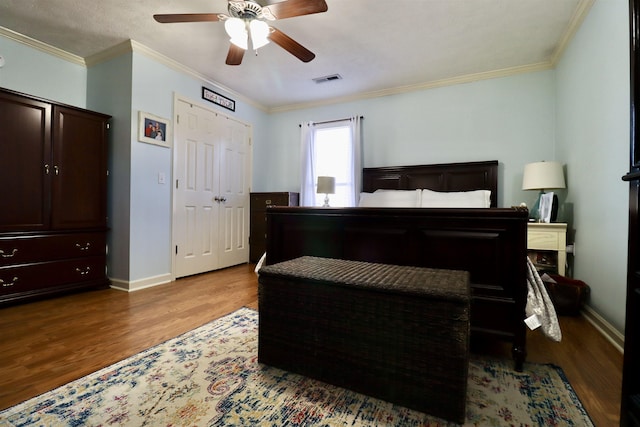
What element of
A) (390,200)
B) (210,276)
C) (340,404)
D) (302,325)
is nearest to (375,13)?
(390,200)

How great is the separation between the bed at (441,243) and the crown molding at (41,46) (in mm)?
2973

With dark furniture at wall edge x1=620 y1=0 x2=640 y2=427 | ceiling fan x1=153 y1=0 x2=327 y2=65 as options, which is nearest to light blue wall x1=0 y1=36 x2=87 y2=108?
ceiling fan x1=153 y1=0 x2=327 y2=65

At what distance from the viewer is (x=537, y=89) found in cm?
333

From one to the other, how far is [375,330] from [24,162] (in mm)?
3272

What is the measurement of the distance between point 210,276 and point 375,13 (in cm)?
332

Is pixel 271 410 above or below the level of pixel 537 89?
below

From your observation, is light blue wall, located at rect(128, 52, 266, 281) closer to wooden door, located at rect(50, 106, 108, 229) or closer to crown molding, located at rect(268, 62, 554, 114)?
wooden door, located at rect(50, 106, 108, 229)

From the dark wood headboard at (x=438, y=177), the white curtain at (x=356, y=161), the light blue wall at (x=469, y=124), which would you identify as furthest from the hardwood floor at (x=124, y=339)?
the white curtain at (x=356, y=161)

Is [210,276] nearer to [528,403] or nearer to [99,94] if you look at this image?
[99,94]

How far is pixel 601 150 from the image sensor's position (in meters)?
2.12

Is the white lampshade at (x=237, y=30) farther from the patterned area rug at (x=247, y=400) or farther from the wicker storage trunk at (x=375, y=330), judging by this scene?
the patterned area rug at (x=247, y=400)

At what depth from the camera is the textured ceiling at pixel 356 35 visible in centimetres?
240

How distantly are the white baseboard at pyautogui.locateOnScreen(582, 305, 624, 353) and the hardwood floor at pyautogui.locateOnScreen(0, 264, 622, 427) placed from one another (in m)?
0.04

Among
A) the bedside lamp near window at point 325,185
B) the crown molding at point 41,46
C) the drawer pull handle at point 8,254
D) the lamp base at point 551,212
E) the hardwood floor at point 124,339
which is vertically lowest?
the hardwood floor at point 124,339
